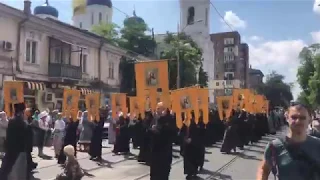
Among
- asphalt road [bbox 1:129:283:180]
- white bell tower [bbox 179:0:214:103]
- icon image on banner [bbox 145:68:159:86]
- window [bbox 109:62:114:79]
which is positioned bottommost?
asphalt road [bbox 1:129:283:180]

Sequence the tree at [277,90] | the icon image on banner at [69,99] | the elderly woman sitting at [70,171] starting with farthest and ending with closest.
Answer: the tree at [277,90] < the icon image on banner at [69,99] < the elderly woman sitting at [70,171]

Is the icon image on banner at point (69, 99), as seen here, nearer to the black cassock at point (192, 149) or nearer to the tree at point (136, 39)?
the black cassock at point (192, 149)

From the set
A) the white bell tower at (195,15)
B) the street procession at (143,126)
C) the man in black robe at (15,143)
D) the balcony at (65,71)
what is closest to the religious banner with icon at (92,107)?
the street procession at (143,126)

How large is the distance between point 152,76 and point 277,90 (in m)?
72.5

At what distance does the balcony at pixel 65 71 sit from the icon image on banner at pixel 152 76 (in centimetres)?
1726

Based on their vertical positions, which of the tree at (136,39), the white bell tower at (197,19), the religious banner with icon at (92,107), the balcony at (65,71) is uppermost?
the white bell tower at (197,19)

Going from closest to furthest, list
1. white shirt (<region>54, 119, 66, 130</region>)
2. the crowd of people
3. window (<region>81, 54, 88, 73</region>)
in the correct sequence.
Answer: the crowd of people
white shirt (<region>54, 119, 66, 130</region>)
window (<region>81, 54, 88, 73</region>)

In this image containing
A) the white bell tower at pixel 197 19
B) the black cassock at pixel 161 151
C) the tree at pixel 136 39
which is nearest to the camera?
the black cassock at pixel 161 151

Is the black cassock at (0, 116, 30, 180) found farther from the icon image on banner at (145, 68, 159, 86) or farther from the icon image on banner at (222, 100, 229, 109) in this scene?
the icon image on banner at (222, 100, 229, 109)

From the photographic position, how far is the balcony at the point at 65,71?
29203mm

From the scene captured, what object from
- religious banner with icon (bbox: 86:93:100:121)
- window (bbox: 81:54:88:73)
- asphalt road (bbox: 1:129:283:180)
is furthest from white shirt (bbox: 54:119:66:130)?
window (bbox: 81:54:88:73)

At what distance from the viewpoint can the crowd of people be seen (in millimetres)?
9164

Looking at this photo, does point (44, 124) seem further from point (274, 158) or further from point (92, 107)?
point (274, 158)

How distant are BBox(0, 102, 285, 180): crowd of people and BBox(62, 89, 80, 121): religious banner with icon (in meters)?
0.28
